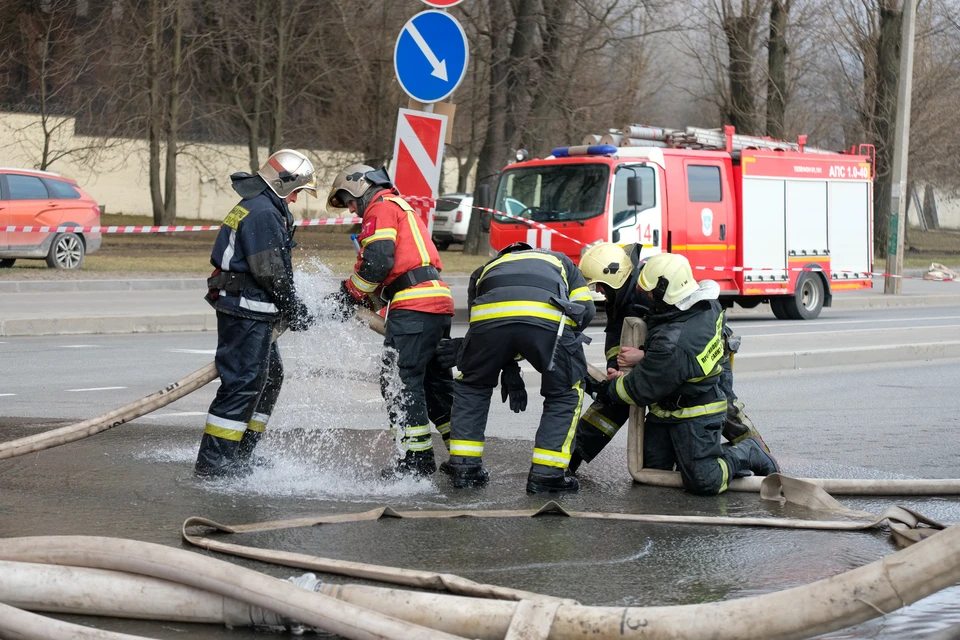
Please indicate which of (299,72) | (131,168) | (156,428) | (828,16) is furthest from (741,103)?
(156,428)

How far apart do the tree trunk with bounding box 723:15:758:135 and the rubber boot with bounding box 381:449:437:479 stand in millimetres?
27539

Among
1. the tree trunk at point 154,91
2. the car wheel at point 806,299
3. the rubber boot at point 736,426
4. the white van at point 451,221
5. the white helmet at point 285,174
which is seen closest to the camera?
the white helmet at point 285,174

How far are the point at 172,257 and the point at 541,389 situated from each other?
20.3m

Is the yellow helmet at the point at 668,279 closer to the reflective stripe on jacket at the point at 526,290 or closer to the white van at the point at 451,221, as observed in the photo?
the reflective stripe on jacket at the point at 526,290

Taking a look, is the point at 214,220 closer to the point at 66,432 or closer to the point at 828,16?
the point at 828,16

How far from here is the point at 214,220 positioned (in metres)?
42.2

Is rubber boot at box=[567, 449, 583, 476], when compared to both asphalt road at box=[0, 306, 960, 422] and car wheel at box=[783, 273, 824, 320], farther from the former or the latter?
car wheel at box=[783, 273, 824, 320]

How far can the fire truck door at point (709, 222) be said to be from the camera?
16859mm

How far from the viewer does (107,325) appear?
14141 mm

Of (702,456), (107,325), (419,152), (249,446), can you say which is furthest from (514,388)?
(107,325)

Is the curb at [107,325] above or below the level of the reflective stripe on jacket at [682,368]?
below

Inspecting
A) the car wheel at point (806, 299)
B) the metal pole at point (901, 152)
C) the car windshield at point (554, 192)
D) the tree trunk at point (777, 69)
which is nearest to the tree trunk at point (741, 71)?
the tree trunk at point (777, 69)

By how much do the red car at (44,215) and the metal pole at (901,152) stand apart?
14724 millimetres

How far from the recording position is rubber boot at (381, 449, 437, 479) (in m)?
6.33
